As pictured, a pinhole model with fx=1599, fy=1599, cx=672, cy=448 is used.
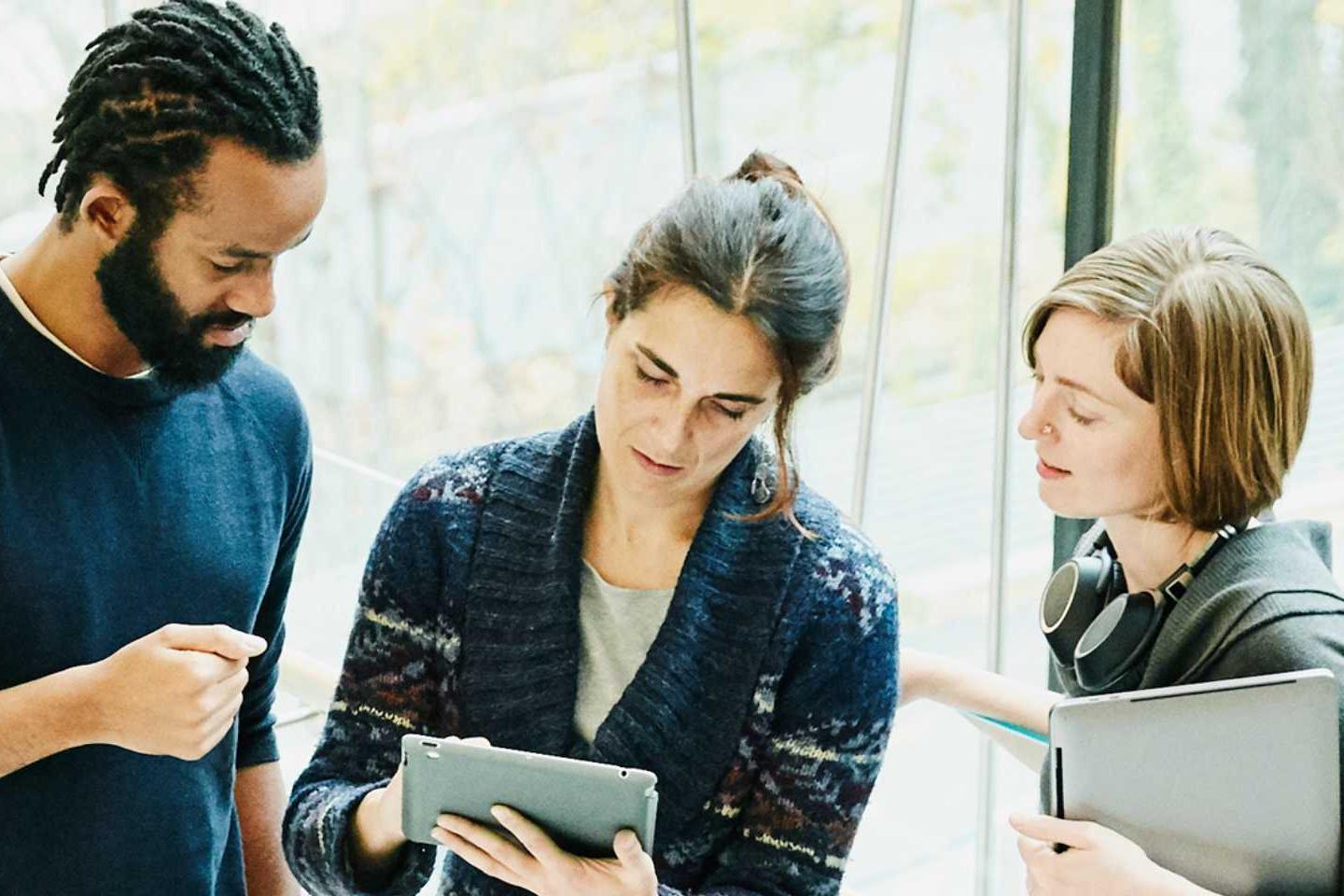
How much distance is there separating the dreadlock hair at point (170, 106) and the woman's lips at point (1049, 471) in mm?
773

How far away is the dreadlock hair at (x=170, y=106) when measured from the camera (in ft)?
4.60

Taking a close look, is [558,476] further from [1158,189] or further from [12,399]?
[1158,189]

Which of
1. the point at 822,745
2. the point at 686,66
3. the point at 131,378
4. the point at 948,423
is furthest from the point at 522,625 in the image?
the point at 948,423

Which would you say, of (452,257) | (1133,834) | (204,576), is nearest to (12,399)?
(204,576)

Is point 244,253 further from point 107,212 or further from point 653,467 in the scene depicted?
point 653,467

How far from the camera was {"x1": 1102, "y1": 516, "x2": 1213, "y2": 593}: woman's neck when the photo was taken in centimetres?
157

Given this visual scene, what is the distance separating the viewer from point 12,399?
139cm

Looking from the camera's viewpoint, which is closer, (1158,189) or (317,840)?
(317,840)

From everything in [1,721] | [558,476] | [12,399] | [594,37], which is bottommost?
[1,721]

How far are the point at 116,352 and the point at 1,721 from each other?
34 centimetres

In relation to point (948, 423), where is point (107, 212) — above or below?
above

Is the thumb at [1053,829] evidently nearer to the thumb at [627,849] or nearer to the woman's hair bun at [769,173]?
the thumb at [627,849]

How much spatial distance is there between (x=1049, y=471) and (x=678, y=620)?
1.34ft

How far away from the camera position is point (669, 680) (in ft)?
4.88
